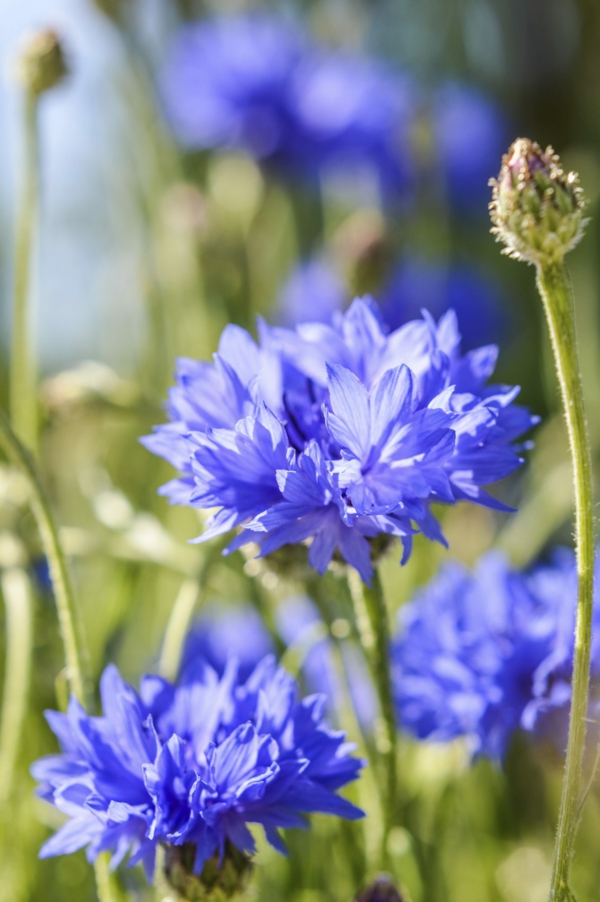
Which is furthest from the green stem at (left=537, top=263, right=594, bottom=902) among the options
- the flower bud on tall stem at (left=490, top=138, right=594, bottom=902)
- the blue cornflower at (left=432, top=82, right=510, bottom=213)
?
the blue cornflower at (left=432, top=82, right=510, bottom=213)

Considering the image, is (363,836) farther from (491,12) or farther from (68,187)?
(491,12)

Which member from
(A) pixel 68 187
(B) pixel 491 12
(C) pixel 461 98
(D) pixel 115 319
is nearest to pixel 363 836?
(D) pixel 115 319

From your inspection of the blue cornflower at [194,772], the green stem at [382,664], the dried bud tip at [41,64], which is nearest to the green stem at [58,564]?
the blue cornflower at [194,772]

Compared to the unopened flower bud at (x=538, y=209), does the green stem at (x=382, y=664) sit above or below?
below

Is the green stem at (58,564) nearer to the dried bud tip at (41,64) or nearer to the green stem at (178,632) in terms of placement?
the green stem at (178,632)

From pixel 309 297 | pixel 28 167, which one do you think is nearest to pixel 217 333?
pixel 309 297

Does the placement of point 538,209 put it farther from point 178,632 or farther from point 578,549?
point 178,632
